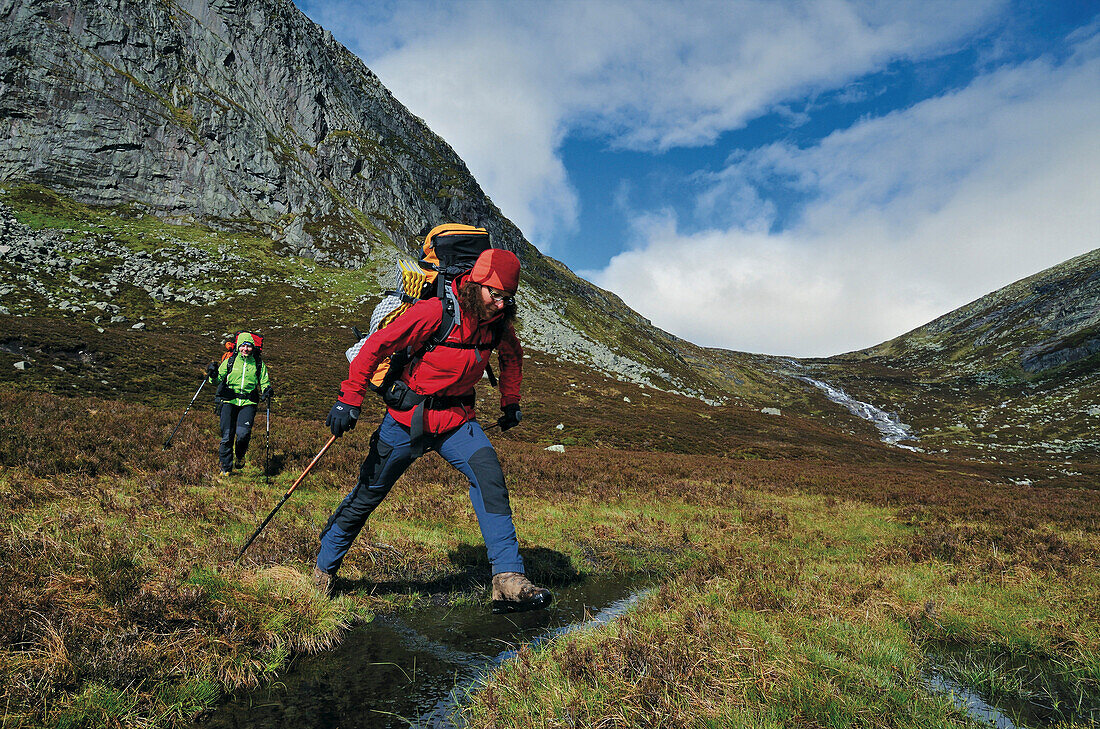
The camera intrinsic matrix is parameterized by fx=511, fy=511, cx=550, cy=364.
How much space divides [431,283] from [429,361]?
0.85 meters

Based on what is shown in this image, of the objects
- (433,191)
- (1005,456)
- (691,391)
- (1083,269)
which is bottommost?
(1005,456)

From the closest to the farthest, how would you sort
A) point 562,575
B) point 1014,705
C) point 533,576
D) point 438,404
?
point 1014,705 → point 438,404 → point 533,576 → point 562,575

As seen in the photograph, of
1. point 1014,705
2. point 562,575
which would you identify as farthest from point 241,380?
point 1014,705

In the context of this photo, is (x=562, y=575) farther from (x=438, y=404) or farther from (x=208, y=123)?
(x=208, y=123)

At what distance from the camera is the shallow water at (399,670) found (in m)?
3.20

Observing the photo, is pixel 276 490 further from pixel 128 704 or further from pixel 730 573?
pixel 730 573

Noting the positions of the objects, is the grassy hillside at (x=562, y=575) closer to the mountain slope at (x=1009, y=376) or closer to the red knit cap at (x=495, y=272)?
the red knit cap at (x=495, y=272)

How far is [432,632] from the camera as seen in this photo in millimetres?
4699

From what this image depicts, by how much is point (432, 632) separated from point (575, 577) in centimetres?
273

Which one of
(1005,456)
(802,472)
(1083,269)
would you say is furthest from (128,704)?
(1083,269)

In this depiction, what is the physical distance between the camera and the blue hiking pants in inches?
195

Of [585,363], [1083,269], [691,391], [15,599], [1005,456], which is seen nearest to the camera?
[15,599]

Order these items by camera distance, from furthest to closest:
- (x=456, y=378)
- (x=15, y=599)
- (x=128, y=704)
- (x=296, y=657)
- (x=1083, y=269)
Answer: (x=1083, y=269), (x=456, y=378), (x=296, y=657), (x=15, y=599), (x=128, y=704)

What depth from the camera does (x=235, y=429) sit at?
1108 centimetres
